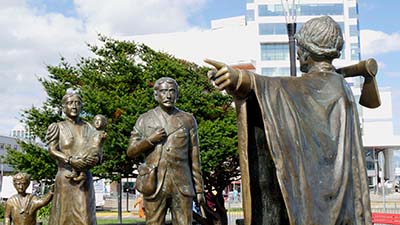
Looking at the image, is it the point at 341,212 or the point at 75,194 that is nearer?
the point at 341,212

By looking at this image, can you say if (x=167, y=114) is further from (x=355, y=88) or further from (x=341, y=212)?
(x=355, y=88)

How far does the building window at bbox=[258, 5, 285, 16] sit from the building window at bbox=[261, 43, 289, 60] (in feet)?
12.3

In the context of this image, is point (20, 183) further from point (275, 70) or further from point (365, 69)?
point (275, 70)

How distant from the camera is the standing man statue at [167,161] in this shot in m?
5.18

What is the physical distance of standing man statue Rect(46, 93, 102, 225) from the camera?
5718mm

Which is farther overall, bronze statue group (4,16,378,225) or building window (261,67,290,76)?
building window (261,67,290,76)

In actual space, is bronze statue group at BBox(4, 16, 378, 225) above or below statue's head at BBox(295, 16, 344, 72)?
below

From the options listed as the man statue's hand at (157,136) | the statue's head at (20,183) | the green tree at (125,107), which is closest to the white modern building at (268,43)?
the green tree at (125,107)

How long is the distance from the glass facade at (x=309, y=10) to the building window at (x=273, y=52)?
389 centimetres

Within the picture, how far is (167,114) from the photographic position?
5.45m

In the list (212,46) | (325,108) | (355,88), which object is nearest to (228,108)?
(325,108)

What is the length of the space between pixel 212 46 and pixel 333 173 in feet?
162

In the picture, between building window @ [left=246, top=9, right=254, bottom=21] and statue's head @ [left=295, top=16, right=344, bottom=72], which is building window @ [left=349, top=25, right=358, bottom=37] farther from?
statue's head @ [left=295, top=16, right=344, bottom=72]

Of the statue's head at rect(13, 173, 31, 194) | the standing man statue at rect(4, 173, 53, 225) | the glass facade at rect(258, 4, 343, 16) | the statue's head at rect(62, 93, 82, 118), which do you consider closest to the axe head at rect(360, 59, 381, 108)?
the statue's head at rect(62, 93, 82, 118)
